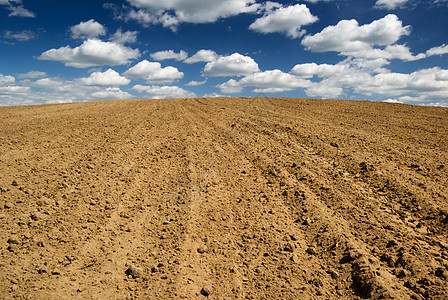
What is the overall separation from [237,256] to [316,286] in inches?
38.5

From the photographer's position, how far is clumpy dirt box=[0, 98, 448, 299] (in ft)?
9.62

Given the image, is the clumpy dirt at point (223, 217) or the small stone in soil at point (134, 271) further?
the small stone in soil at point (134, 271)

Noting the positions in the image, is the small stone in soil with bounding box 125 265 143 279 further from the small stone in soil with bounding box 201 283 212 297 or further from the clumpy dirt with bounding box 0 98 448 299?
the small stone in soil with bounding box 201 283 212 297

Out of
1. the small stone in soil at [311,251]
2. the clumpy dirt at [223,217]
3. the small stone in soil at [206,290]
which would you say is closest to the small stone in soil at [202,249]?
the clumpy dirt at [223,217]

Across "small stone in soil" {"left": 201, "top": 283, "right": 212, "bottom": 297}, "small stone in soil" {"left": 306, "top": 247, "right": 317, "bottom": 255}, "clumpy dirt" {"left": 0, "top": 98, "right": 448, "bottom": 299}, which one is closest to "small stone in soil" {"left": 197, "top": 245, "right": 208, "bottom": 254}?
"clumpy dirt" {"left": 0, "top": 98, "right": 448, "bottom": 299}

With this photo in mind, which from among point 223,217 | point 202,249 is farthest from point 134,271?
point 223,217

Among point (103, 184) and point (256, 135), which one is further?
point (256, 135)

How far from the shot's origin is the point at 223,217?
4.04m

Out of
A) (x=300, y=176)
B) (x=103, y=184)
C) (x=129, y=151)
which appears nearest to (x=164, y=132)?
(x=129, y=151)

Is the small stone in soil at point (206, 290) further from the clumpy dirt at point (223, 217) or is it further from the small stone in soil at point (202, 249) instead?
the small stone in soil at point (202, 249)

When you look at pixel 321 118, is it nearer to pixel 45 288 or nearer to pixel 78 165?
pixel 78 165

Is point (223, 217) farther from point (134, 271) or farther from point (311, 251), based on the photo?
point (134, 271)

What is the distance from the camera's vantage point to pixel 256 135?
26.0 feet

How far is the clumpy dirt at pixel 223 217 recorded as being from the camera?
293cm
